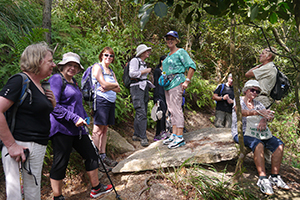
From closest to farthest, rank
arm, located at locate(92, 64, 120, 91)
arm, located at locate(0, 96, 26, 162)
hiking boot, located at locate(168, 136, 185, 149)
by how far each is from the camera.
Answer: arm, located at locate(0, 96, 26, 162), arm, located at locate(92, 64, 120, 91), hiking boot, located at locate(168, 136, 185, 149)

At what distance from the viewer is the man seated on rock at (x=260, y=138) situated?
349 centimetres

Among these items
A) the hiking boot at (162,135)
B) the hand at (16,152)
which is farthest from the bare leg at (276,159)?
the hand at (16,152)

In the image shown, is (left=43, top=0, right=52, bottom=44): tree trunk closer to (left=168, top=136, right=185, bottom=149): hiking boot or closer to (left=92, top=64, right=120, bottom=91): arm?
A: (left=92, top=64, right=120, bottom=91): arm

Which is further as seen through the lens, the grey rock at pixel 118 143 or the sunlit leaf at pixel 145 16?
the grey rock at pixel 118 143

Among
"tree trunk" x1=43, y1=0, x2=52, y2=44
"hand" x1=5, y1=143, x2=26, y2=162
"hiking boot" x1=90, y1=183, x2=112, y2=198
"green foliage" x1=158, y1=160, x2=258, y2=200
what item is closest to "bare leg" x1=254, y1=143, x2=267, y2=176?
"green foliage" x1=158, y1=160, x2=258, y2=200

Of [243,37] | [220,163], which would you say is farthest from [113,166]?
[243,37]

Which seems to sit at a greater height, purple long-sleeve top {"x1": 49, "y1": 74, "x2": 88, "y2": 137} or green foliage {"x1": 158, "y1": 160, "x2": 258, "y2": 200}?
purple long-sleeve top {"x1": 49, "y1": 74, "x2": 88, "y2": 137}

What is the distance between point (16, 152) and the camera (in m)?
2.02

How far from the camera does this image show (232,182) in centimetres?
337

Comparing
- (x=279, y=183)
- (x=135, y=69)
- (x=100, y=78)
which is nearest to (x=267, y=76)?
(x=279, y=183)

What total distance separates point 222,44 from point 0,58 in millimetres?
10534

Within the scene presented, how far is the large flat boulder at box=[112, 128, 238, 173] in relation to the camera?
3871mm

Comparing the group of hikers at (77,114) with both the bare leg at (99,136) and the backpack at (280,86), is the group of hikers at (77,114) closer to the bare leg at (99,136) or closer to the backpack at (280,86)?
the bare leg at (99,136)

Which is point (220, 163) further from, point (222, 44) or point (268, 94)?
point (222, 44)
